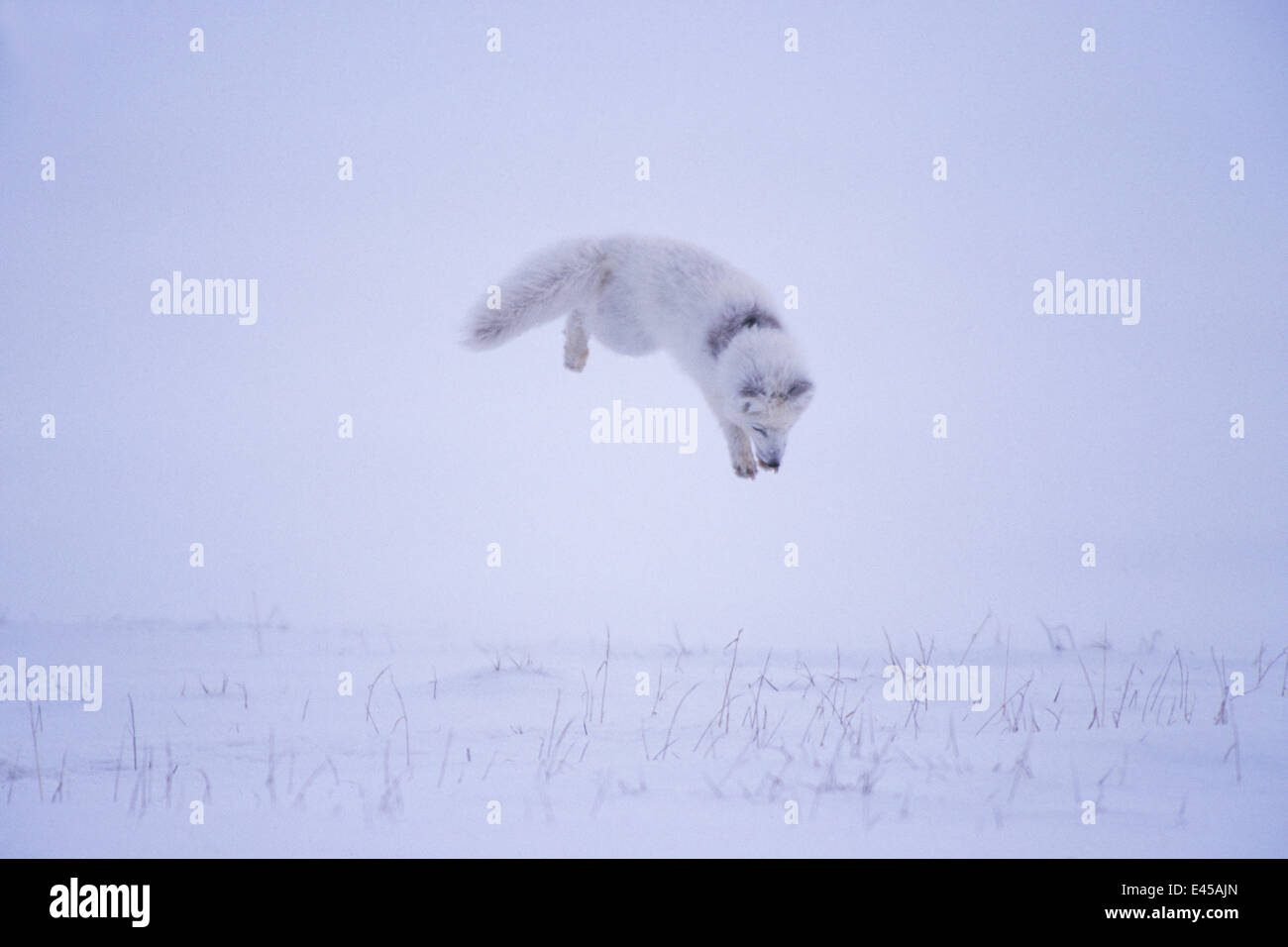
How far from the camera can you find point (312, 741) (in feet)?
15.4

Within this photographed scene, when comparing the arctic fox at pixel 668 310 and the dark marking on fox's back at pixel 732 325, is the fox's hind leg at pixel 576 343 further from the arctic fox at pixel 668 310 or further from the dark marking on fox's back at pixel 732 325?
the dark marking on fox's back at pixel 732 325

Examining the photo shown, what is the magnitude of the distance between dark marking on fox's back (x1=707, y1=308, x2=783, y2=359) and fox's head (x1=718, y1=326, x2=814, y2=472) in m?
0.06

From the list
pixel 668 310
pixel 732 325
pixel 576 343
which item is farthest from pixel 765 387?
pixel 576 343

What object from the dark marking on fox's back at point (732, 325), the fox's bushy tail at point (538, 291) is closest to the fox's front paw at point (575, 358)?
the fox's bushy tail at point (538, 291)

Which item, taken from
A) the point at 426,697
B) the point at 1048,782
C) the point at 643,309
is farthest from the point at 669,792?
the point at 643,309

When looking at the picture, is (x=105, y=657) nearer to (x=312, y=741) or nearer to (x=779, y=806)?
(x=312, y=741)

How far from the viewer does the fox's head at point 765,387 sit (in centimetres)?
457

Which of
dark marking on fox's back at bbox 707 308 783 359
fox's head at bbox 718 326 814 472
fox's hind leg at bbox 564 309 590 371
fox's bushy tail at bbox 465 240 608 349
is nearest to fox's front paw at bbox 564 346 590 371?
fox's hind leg at bbox 564 309 590 371

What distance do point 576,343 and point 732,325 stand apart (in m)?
0.83

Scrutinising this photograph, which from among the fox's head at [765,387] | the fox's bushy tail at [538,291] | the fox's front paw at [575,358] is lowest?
the fox's head at [765,387]

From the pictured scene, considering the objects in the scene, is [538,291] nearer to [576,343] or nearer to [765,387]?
[576,343]

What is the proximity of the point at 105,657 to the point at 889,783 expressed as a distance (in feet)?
16.7

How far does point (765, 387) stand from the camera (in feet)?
14.9
